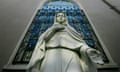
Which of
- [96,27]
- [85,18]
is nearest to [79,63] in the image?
[96,27]

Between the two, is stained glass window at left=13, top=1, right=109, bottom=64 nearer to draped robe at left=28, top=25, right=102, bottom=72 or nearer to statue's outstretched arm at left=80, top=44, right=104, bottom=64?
draped robe at left=28, top=25, right=102, bottom=72

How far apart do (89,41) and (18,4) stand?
3.45 meters

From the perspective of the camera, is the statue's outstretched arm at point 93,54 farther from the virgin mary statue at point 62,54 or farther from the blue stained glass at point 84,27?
the blue stained glass at point 84,27

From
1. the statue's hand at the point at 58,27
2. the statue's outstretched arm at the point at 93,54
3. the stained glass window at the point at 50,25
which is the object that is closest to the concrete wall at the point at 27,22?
the stained glass window at the point at 50,25

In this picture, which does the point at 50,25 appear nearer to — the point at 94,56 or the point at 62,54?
the point at 62,54

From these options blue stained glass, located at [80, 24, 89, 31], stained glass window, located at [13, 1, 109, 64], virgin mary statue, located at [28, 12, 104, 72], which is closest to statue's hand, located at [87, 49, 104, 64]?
virgin mary statue, located at [28, 12, 104, 72]

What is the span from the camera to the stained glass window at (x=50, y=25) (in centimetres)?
565

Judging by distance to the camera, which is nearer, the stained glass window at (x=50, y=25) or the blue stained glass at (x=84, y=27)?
the stained glass window at (x=50, y=25)

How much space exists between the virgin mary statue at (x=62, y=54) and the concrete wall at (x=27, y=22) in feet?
6.67

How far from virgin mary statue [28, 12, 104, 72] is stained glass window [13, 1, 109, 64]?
6.22 ft

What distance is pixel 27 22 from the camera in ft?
22.6

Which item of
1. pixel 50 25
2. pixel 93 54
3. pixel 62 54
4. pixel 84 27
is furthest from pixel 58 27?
pixel 84 27

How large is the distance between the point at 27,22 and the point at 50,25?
0.73 meters

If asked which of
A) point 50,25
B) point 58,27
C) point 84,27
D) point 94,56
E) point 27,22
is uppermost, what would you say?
point 58,27
